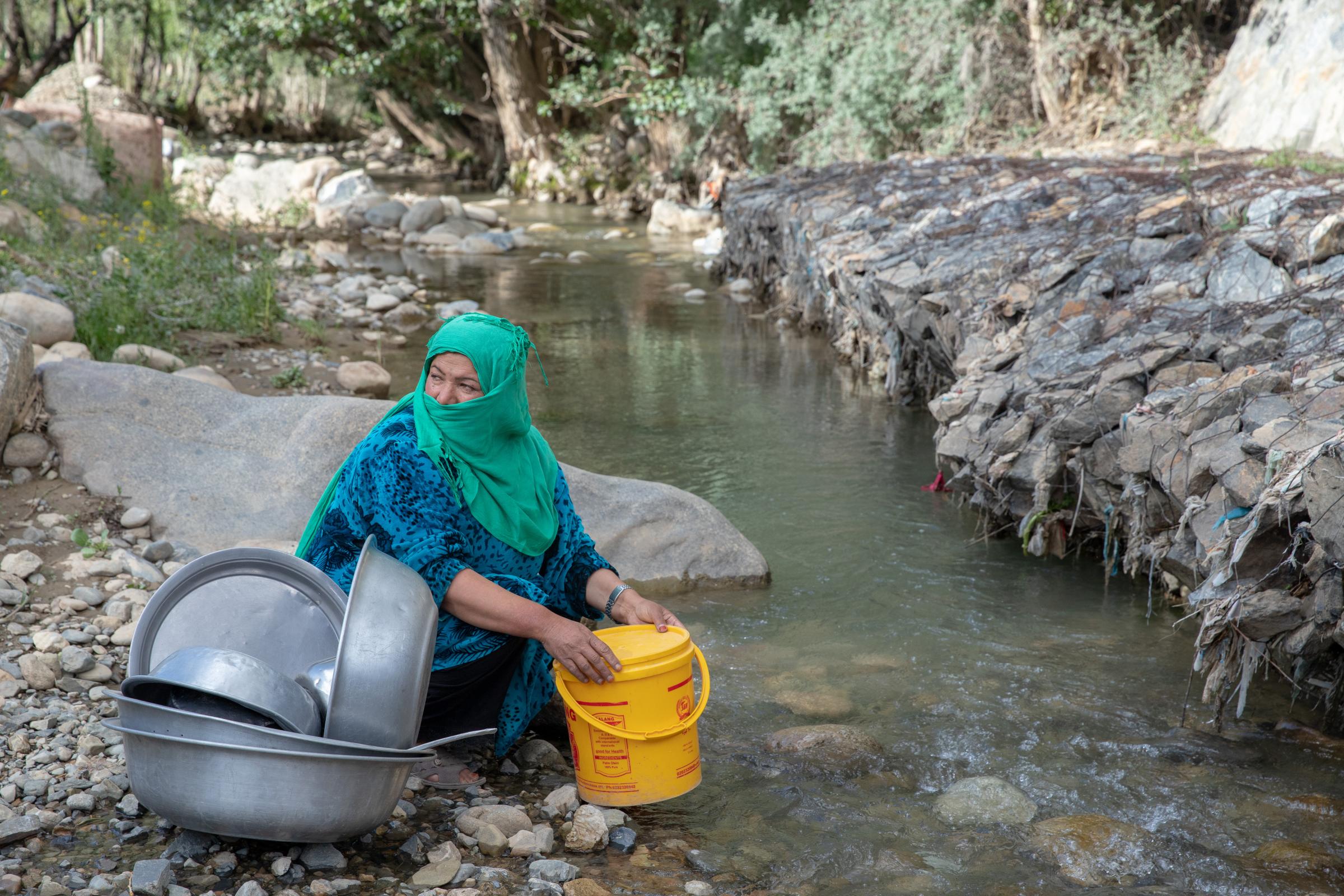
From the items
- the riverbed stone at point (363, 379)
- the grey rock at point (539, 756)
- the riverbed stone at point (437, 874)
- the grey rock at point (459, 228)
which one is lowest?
the grey rock at point (539, 756)

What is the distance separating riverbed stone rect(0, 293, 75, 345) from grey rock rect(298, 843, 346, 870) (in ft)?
15.3

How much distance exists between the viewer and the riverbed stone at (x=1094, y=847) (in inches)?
105

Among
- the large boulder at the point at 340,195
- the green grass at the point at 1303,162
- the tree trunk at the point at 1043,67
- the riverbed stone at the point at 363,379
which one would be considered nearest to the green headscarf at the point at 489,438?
the riverbed stone at the point at 363,379

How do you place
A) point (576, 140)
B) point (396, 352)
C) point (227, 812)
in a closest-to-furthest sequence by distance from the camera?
1. point (227, 812)
2. point (396, 352)
3. point (576, 140)

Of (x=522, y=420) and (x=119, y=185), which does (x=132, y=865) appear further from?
(x=119, y=185)

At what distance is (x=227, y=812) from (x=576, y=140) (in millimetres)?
22705

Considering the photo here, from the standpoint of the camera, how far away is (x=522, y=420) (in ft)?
9.51

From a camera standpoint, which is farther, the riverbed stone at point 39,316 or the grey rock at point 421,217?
the grey rock at point 421,217

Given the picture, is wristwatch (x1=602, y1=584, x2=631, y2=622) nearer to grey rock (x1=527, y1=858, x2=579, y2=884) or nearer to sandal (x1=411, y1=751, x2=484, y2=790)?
sandal (x1=411, y1=751, x2=484, y2=790)

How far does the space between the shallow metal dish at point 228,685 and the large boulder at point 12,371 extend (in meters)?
2.67

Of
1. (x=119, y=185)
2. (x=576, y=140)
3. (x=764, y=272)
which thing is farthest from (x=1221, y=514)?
(x=576, y=140)

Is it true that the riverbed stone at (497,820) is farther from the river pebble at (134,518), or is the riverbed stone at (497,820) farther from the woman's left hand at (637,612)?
the river pebble at (134,518)

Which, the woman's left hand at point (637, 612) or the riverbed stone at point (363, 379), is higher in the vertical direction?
the woman's left hand at point (637, 612)

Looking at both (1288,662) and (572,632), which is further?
(1288,662)
